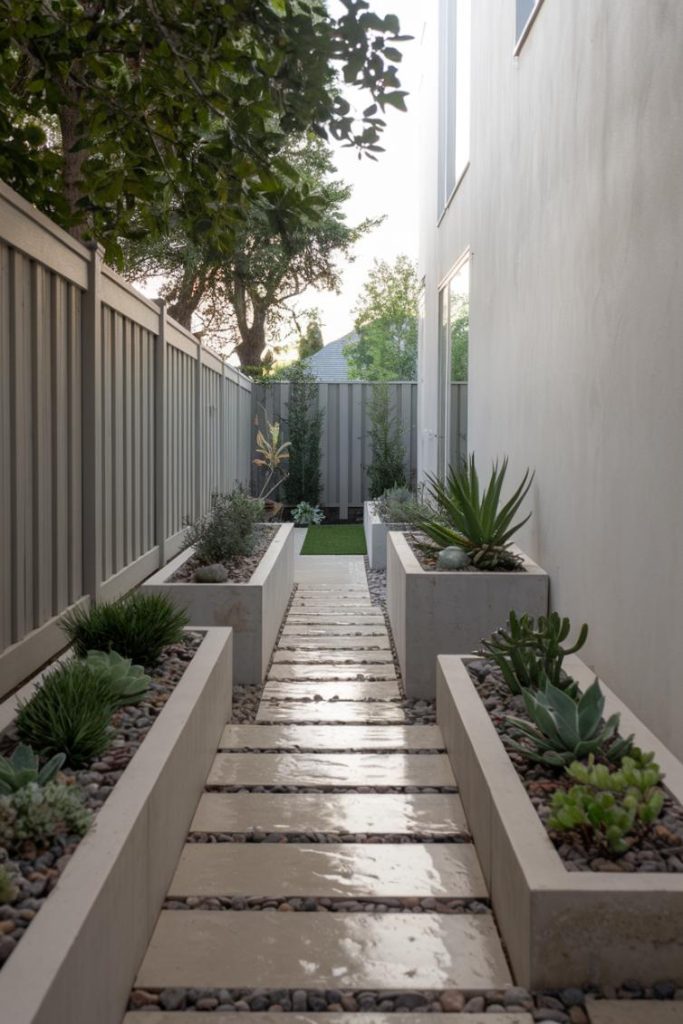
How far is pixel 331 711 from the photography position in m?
4.56

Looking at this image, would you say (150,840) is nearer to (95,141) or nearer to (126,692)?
(126,692)

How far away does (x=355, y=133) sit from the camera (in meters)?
3.39

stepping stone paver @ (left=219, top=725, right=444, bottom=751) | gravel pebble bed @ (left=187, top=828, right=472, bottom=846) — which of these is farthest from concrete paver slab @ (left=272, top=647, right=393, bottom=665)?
gravel pebble bed @ (left=187, top=828, right=472, bottom=846)

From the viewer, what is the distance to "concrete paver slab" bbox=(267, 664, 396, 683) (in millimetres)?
5230

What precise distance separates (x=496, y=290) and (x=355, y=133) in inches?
141

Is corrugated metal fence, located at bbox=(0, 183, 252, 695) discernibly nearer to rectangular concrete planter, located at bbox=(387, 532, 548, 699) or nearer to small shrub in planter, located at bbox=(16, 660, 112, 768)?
small shrub in planter, located at bbox=(16, 660, 112, 768)

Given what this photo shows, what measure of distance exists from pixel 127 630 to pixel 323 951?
1606 mm

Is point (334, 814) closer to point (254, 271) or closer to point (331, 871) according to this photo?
point (331, 871)

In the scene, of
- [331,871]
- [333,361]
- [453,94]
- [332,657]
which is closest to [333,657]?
[332,657]

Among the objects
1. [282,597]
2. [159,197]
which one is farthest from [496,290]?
[159,197]

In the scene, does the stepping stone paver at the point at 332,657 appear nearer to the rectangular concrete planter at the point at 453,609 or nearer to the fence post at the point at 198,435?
the rectangular concrete planter at the point at 453,609

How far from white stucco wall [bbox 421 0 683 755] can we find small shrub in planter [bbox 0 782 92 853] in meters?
1.75

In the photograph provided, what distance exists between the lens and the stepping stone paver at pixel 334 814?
3.04 metres

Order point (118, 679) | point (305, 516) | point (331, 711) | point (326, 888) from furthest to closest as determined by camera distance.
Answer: point (305, 516)
point (331, 711)
point (118, 679)
point (326, 888)
